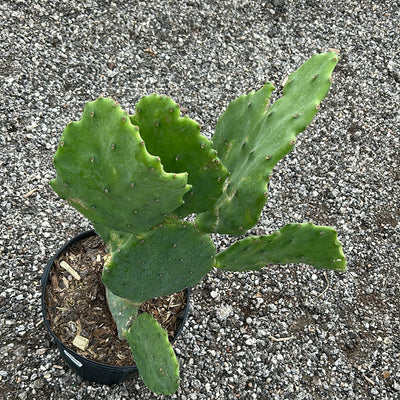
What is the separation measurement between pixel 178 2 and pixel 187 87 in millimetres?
568

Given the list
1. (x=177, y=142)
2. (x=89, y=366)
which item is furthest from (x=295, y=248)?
(x=89, y=366)

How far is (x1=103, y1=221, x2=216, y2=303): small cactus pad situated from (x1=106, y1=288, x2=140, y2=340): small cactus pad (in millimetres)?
108

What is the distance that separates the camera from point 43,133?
2129 mm

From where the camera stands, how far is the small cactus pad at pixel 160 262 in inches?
42.9

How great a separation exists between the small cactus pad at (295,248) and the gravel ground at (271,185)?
2.47ft

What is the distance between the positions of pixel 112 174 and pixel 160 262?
1.11 ft

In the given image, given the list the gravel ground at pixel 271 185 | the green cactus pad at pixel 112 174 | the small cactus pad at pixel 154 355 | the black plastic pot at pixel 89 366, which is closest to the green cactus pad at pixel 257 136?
the green cactus pad at pixel 112 174

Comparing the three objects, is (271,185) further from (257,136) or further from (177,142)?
(177,142)

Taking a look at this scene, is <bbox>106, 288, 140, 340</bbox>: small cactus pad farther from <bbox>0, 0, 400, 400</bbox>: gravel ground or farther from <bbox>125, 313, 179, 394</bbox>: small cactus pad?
<bbox>0, 0, 400, 400</bbox>: gravel ground

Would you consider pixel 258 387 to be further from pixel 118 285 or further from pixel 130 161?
pixel 130 161

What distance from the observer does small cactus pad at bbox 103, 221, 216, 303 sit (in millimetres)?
1091

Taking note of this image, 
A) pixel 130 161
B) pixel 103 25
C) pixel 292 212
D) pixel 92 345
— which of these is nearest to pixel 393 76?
pixel 292 212

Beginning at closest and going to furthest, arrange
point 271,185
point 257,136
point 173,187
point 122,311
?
point 173,187, point 257,136, point 122,311, point 271,185

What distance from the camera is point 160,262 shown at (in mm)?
1146
